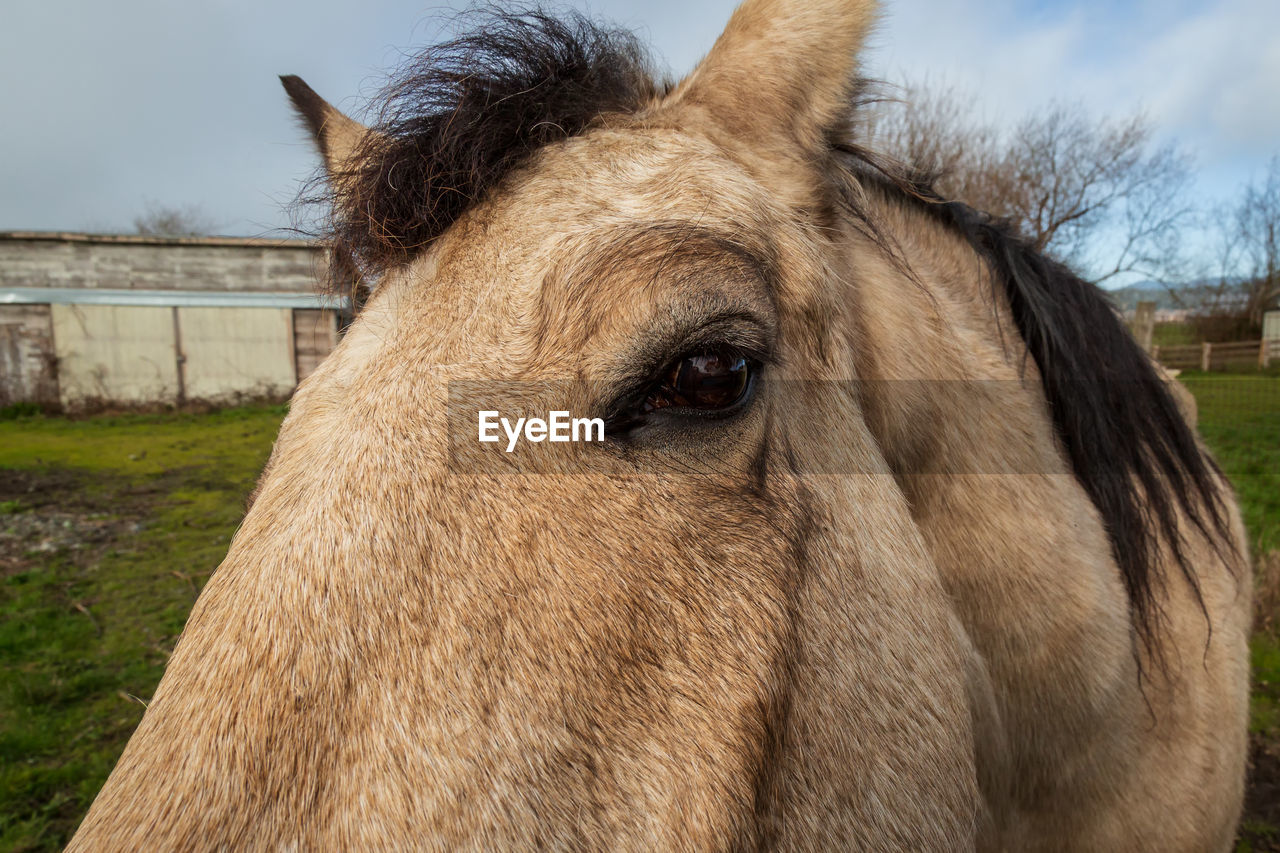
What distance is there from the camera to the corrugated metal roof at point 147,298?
16594 millimetres

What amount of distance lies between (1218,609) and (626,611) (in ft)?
7.60

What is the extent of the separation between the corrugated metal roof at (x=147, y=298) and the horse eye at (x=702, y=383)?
17327 millimetres

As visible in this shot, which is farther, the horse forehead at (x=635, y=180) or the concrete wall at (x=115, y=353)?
the concrete wall at (x=115, y=353)

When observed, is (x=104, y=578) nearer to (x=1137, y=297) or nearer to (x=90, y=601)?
(x=90, y=601)

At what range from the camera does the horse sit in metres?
1.02

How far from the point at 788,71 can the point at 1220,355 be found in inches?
1109

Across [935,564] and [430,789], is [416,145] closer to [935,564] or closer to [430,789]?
[430,789]

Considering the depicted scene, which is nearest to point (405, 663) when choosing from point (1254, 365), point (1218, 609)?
point (1218, 609)

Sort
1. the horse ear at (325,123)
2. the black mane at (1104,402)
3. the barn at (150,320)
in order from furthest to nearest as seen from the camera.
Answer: the barn at (150,320)
the horse ear at (325,123)
the black mane at (1104,402)

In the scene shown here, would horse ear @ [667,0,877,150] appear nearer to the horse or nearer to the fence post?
the horse

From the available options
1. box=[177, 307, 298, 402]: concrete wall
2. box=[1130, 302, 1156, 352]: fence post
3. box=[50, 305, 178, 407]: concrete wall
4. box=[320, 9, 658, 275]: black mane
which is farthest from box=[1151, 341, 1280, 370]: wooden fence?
box=[50, 305, 178, 407]: concrete wall

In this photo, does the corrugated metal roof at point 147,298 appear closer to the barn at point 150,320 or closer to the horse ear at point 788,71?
the barn at point 150,320

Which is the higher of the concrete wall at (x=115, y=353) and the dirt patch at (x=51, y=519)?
the concrete wall at (x=115, y=353)

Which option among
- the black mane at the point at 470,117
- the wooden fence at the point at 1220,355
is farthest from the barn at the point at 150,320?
the wooden fence at the point at 1220,355
